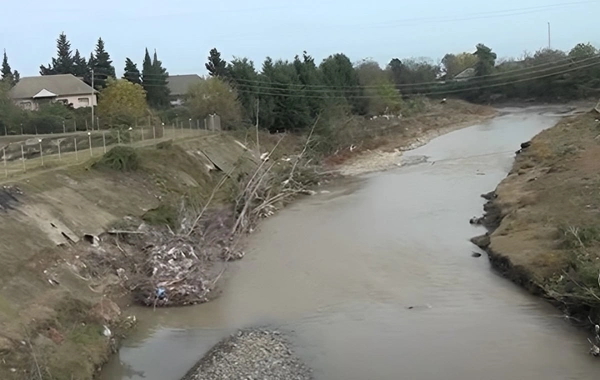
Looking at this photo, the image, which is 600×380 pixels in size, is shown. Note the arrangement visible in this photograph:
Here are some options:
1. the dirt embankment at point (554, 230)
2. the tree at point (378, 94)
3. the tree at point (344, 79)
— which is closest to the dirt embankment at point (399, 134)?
the tree at point (378, 94)

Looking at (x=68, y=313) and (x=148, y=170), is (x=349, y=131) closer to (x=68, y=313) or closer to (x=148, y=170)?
(x=148, y=170)

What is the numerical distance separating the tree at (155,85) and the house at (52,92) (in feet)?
24.8

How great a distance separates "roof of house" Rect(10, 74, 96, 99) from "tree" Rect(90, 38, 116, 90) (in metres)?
9.72

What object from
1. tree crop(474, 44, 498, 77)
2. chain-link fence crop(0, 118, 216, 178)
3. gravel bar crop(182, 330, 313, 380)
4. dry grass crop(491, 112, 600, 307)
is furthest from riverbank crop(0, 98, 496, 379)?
tree crop(474, 44, 498, 77)

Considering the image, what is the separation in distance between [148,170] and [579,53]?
280 feet

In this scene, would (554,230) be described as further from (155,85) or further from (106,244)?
(155,85)

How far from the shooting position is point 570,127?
5934 centimetres

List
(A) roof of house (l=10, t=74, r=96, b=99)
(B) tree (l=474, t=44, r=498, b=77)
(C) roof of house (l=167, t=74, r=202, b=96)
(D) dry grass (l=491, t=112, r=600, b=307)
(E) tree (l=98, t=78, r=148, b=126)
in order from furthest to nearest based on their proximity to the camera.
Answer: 1. (B) tree (l=474, t=44, r=498, b=77)
2. (C) roof of house (l=167, t=74, r=202, b=96)
3. (A) roof of house (l=10, t=74, r=96, b=99)
4. (E) tree (l=98, t=78, r=148, b=126)
5. (D) dry grass (l=491, t=112, r=600, b=307)

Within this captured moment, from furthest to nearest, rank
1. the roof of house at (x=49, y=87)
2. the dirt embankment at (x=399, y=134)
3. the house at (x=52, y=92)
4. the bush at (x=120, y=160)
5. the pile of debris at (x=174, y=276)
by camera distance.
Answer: the roof of house at (x=49, y=87) < the house at (x=52, y=92) < the dirt embankment at (x=399, y=134) < the bush at (x=120, y=160) < the pile of debris at (x=174, y=276)

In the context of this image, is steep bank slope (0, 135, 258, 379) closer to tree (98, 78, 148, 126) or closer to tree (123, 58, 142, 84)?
tree (98, 78, 148, 126)

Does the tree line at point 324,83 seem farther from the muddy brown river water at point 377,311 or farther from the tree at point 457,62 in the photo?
the muddy brown river water at point 377,311

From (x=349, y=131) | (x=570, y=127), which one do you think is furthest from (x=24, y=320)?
(x=570, y=127)

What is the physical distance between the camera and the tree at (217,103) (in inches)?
2309

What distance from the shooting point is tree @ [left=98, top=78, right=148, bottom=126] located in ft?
184
